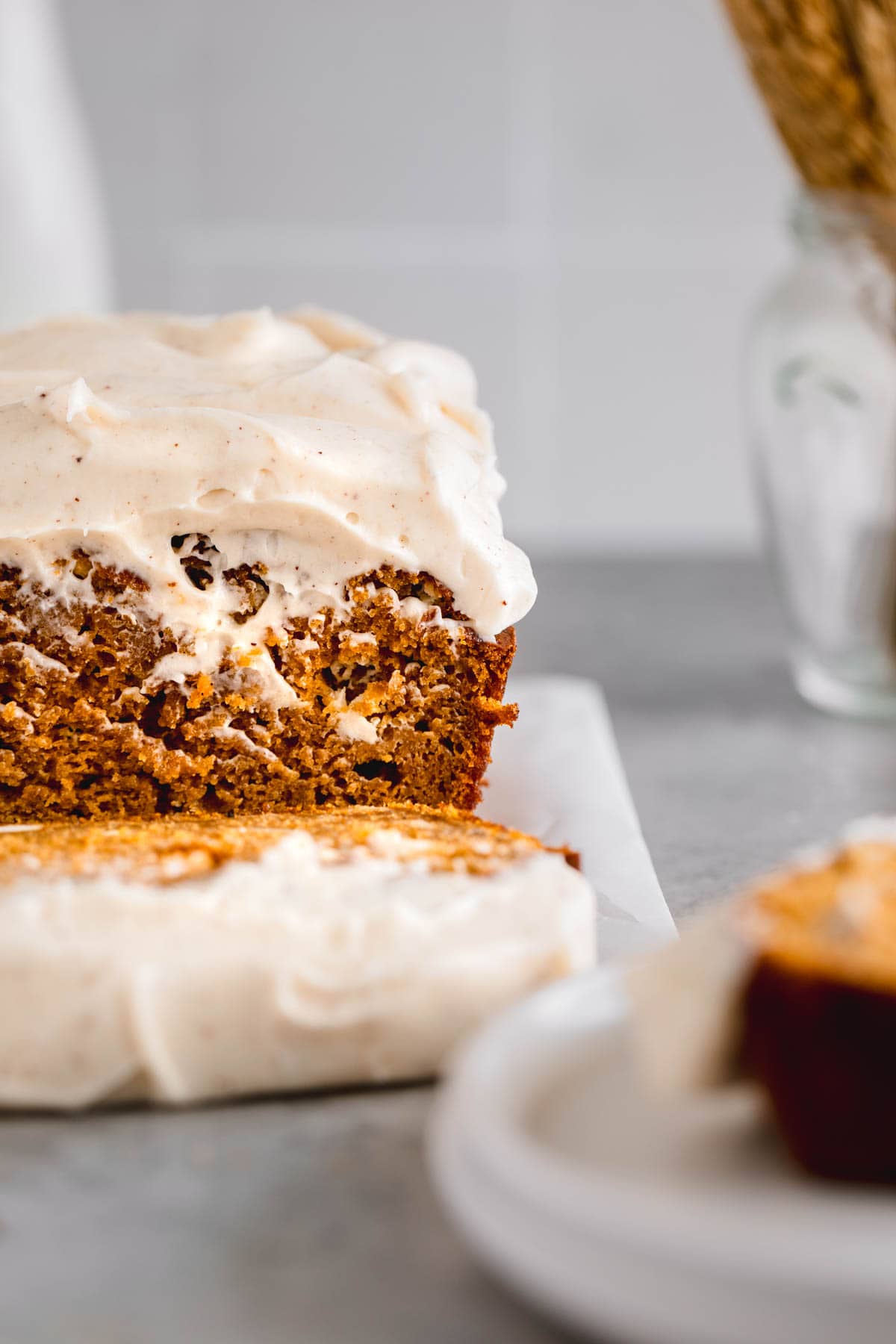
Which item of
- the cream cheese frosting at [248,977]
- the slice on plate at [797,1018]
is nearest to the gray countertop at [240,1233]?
the cream cheese frosting at [248,977]

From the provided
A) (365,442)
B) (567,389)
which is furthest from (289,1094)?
(567,389)

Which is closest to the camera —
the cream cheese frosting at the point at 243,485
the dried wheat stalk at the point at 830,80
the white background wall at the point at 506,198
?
the cream cheese frosting at the point at 243,485

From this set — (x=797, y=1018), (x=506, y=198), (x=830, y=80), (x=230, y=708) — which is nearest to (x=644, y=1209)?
(x=797, y=1018)

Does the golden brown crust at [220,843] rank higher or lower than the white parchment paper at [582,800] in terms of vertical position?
higher

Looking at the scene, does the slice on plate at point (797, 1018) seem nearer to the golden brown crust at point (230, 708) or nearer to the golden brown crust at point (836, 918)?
the golden brown crust at point (836, 918)

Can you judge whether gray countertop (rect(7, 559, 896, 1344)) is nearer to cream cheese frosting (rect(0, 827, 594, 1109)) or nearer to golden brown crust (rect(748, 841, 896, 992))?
cream cheese frosting (rect(0, 827, 594, 1109))

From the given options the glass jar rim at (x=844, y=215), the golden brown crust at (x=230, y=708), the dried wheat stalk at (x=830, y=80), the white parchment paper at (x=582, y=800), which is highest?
the dried wheat stalk at (x=830, y=80)

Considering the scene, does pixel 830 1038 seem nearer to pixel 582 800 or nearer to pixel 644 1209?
pixel 644 1209

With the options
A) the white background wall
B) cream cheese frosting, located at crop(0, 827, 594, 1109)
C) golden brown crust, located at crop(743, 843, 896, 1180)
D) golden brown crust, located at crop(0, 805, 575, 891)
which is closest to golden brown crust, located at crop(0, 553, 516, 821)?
golden brown crust, located at crop(0, 805, 575, 891)
